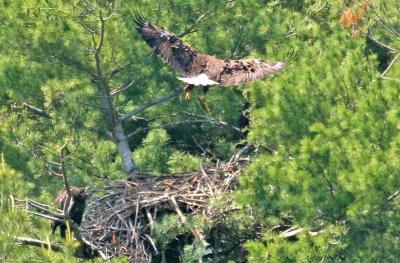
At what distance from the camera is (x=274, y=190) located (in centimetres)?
1059

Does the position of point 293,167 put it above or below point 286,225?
above

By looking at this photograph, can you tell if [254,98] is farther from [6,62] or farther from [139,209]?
[6,62]

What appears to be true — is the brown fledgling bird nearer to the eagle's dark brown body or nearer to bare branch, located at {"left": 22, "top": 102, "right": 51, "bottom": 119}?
bare branch, located at {"left": 22, "top": 102, "right": 51, "bottom": 119}

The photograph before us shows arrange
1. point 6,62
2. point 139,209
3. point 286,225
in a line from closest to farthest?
1. point 286,225
2. point 139,209
3. point 6,62

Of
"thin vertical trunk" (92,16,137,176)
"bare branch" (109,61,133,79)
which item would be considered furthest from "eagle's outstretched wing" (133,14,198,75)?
"thin vertical trunk" (92,16,137,176)

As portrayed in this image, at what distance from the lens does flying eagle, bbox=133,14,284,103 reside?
12297 mm

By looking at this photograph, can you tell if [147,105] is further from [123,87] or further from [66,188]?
[66,188]

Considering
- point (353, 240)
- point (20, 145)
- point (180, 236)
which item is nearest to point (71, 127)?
point (20, 145)

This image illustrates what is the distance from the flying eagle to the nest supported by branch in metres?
0.83

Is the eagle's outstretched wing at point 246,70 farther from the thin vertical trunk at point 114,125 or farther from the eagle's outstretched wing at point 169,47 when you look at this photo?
the thin vertical trunk at point 114,125

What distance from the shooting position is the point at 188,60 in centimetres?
1256

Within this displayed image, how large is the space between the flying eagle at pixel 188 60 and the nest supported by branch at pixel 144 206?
32.9 inches

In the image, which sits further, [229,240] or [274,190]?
[229,240]

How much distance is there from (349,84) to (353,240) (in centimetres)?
146
